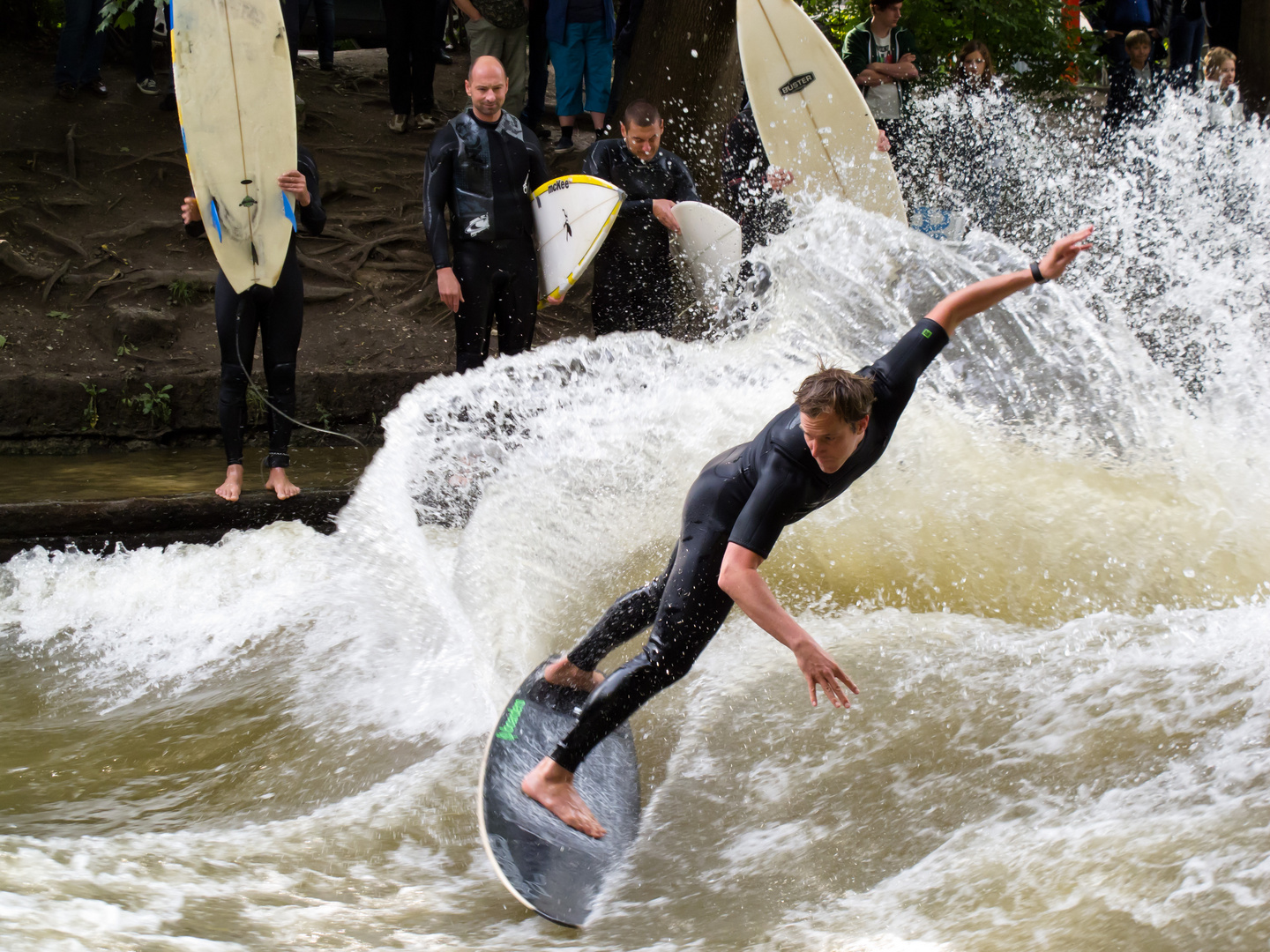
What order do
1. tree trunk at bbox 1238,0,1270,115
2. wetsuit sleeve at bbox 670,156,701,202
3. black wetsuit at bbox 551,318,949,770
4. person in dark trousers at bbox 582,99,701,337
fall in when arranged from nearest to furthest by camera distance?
black wetsuit at bbox 551,318,949,770
person in dark trousers at bbox 582,99,701,337
wetsuit sleeve at bbox 670,156,701,202
tree trunk at bbox 1238,0,1270,115

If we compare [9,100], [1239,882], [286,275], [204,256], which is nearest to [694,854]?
[1239,882]

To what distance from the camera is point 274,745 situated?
3711 mm

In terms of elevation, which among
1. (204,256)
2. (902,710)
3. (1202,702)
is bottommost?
(204,256)

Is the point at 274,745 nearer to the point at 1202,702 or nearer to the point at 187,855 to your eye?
the point at 187,855

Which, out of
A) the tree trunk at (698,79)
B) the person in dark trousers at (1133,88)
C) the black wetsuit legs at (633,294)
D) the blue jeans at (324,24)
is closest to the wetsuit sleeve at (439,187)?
the black wetsuit legs at (633,294)

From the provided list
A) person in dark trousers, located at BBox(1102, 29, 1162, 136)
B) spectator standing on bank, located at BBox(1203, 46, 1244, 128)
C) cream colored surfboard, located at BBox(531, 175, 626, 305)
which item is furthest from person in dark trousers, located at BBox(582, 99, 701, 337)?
person in dark trousers, located at BBox(1102, 29, 1162, 136)

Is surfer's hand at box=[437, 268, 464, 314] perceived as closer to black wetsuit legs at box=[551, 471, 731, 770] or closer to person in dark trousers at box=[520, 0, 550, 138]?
black wetsuit legs at box=[551, 471, 731, 770]

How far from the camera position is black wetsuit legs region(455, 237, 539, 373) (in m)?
5.39

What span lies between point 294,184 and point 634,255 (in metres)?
1.65

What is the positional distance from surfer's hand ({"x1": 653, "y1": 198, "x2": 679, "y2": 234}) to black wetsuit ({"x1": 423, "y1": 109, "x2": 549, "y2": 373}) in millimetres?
643

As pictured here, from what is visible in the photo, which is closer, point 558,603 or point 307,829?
point 307,829

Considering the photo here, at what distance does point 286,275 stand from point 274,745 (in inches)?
97.4

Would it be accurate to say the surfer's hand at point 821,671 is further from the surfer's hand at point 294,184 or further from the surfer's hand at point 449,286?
the surfer's hand at point 294,184

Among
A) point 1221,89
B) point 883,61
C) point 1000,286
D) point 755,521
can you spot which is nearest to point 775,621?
point 755,521
